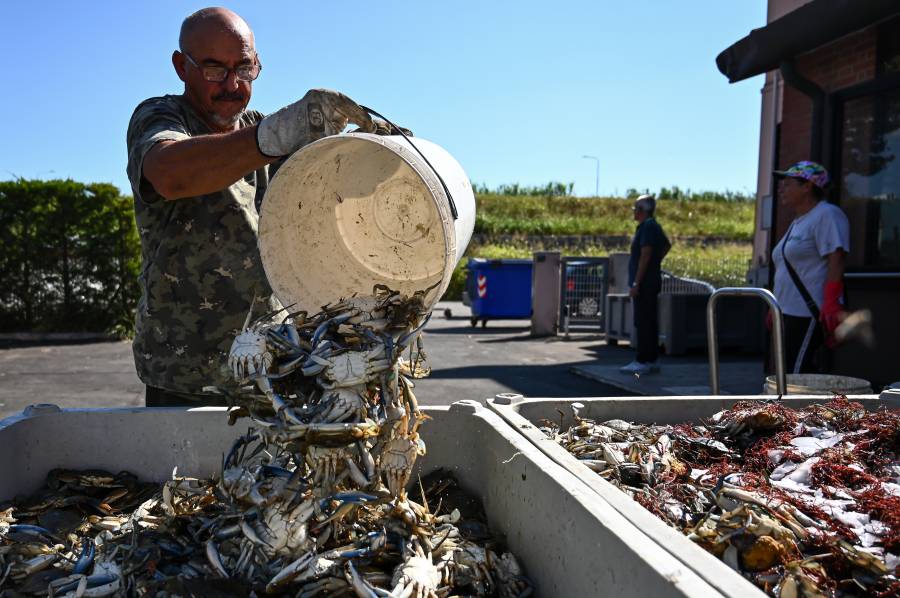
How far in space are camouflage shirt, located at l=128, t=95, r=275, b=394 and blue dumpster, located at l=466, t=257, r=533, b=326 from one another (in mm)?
11934

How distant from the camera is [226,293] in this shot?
9.40 ft

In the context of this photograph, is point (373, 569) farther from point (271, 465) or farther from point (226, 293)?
point (226, 293)

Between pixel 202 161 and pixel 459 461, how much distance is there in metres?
1.26

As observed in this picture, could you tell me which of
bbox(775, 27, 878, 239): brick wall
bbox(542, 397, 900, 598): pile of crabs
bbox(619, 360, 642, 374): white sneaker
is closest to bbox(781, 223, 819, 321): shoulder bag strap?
bbox(542, 397, 900, 598): pile of crabs

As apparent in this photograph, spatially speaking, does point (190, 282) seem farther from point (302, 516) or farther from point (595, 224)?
point (595, 224)

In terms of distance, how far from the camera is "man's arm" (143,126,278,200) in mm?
2281

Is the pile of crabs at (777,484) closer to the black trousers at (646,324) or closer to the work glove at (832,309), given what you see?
the work glove at (832,309)

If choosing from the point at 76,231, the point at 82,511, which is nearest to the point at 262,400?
the point at 82,511

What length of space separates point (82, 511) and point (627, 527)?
5.39ft

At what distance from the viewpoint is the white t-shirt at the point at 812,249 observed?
468cm

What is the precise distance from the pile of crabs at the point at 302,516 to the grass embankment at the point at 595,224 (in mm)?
21162

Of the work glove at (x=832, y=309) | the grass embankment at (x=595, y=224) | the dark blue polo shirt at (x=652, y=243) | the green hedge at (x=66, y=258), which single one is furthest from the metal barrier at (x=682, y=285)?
the grass embankment at (x=595, y=224)

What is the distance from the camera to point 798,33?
7090 mm

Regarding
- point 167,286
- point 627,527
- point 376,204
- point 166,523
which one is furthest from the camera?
point 167,286
